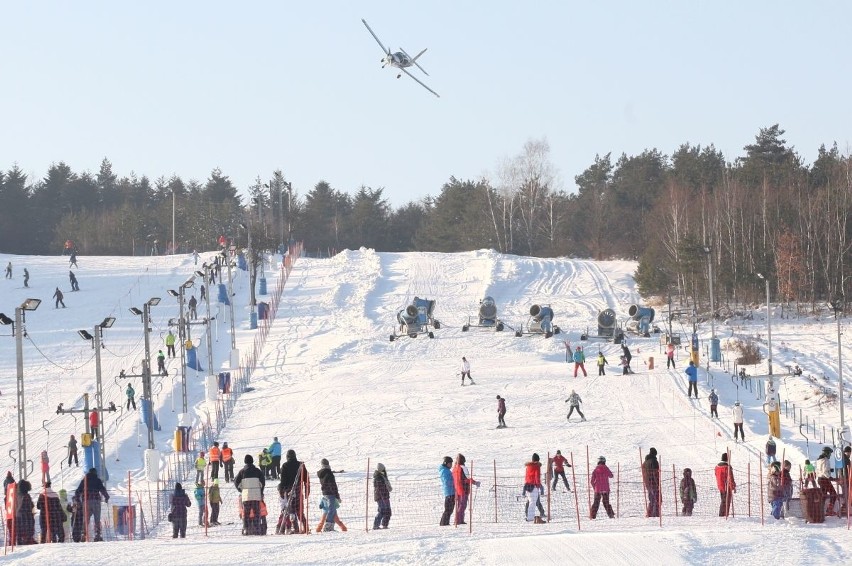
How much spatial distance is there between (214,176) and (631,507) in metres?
103

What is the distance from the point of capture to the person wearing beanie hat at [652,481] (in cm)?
2061

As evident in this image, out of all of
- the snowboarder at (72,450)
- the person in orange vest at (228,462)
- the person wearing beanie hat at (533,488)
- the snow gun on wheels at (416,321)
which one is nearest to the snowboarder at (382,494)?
the person wearing beanie hat at (533,488)

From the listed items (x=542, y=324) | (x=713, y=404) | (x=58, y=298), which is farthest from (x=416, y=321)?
(x=58, y=298)

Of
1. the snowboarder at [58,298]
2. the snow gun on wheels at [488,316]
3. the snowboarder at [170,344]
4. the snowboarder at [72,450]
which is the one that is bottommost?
the snowboarder at [72,450]

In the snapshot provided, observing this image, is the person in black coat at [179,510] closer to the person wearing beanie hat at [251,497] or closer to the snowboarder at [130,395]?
the person wearing beanie hat at [251,497]

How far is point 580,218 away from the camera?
97000mm

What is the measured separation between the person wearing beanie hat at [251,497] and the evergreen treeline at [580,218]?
42426mm

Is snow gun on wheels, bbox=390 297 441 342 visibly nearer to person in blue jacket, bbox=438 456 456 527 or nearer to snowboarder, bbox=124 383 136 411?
snowboarder, bbox=124 383 136 411

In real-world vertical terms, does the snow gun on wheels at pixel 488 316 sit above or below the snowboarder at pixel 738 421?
above

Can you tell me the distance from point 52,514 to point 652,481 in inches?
366

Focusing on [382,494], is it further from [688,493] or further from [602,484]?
[688,493]

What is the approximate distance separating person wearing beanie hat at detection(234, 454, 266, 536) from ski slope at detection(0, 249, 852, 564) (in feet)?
4.23

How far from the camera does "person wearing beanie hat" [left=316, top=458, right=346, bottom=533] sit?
1914 cm

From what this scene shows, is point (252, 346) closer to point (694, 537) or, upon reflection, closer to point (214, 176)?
point (694, 537)
